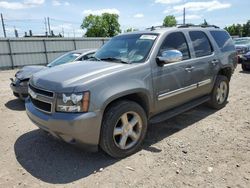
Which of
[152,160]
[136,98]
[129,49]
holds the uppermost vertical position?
[129,49]

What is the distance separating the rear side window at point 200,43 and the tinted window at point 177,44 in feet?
1.01

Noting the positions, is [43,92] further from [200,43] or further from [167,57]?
[200,43]

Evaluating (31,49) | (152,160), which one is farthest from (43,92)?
(31,49)

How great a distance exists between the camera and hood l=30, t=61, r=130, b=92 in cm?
327

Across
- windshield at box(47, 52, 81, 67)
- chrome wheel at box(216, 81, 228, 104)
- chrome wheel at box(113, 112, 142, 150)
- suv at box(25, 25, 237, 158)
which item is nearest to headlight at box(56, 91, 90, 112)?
suv at box(25, 25, 237, 158)

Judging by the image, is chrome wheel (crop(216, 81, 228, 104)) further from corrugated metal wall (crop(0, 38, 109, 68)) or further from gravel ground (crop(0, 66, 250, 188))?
corrugated metal wall (crop(0, 38, 109, 68))

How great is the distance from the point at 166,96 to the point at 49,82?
1918 millimetres

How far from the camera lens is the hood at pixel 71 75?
3.27 m

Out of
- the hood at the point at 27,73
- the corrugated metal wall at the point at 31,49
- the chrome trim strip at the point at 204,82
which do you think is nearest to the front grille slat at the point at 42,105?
the chrome trim strip at the point at 204,82

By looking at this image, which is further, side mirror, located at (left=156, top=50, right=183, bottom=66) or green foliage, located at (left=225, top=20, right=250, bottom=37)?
green foliage, located at (left=225, top=20, right=250, bottom=37)

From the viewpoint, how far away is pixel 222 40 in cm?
595

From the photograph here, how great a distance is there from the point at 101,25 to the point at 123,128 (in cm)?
6274

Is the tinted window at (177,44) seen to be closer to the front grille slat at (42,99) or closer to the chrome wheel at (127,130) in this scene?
the chrome wheel at (127,130)

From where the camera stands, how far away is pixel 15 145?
436 cm
